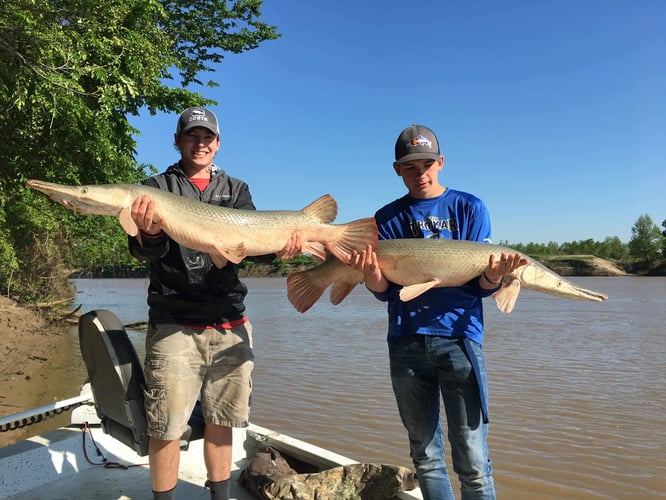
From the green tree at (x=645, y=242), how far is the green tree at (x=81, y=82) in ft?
238

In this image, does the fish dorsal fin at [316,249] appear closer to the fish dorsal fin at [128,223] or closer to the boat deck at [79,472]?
the fish dorsal fin at [128,223]

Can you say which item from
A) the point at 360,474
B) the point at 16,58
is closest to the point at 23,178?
the point at 16,58

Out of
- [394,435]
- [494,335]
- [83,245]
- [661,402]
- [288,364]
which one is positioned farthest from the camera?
[83,245]

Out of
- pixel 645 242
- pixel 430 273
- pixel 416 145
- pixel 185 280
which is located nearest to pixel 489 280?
pixel 430 273

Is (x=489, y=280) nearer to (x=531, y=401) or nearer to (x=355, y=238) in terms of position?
(x=355, y=238)

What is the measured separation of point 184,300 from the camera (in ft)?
10.6

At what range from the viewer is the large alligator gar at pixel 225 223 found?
3.09 meters

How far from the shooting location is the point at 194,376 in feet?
10.6

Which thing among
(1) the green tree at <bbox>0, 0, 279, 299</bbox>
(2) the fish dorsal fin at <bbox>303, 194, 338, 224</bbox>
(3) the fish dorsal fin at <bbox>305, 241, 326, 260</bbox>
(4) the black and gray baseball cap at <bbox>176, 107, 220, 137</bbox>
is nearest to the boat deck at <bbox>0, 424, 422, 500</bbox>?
(3) the fish dorsal fin at <bbox>305, 241, 326, 260</bbox>

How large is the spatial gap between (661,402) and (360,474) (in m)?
8.06

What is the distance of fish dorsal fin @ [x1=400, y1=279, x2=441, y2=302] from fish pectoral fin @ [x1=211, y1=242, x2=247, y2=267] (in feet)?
3.56

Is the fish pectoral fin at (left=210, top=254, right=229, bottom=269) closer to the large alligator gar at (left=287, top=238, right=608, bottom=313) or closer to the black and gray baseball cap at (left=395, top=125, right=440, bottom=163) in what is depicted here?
the large alligator gar at (left=287, top=238, right=608, bottom=313)

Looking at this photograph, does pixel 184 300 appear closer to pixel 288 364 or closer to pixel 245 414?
pixel 245 414

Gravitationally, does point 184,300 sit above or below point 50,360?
above
